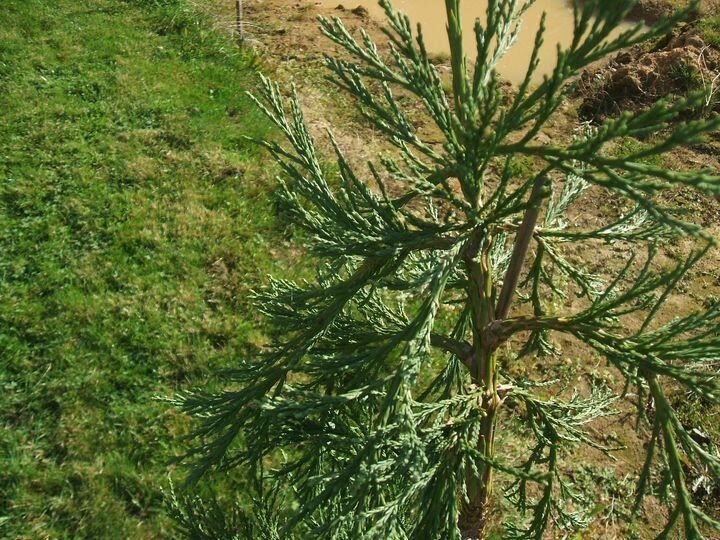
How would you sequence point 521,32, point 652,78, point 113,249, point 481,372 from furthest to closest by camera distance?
1. point 521,32
2. point 652,78
3. point 113,249
4. point 481,372

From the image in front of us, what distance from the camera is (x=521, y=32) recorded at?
10469 millimetres

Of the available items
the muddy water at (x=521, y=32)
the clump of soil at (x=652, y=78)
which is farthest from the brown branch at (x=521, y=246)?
the muddy water at (x=521, y=32)

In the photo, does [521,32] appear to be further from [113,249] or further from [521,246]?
[521,246]

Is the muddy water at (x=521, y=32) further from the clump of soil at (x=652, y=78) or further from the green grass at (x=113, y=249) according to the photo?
the green grass at (x=113, y=249)

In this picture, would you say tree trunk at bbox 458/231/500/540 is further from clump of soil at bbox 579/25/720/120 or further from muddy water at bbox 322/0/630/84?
muddy water at bbox 322/0/630/84

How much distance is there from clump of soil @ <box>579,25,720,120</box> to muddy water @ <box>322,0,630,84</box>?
56.7 inches

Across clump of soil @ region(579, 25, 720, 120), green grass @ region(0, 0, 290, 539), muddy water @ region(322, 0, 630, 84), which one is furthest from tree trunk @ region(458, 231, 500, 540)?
muddy water @ region(322, 0, 630, 84)

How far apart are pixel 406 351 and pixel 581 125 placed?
7002mm

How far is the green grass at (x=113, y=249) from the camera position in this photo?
14.2 feet

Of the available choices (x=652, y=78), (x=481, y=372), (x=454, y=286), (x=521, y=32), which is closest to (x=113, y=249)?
(x=454, y=286)

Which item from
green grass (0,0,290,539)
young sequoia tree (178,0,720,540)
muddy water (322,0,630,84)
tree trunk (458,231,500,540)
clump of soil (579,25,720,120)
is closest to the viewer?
young sequoia tree (178,0,720,540)

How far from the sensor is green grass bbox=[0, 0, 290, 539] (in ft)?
14.2

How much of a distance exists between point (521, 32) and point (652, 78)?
11.0 ft

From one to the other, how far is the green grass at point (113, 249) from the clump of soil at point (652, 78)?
4083mm
